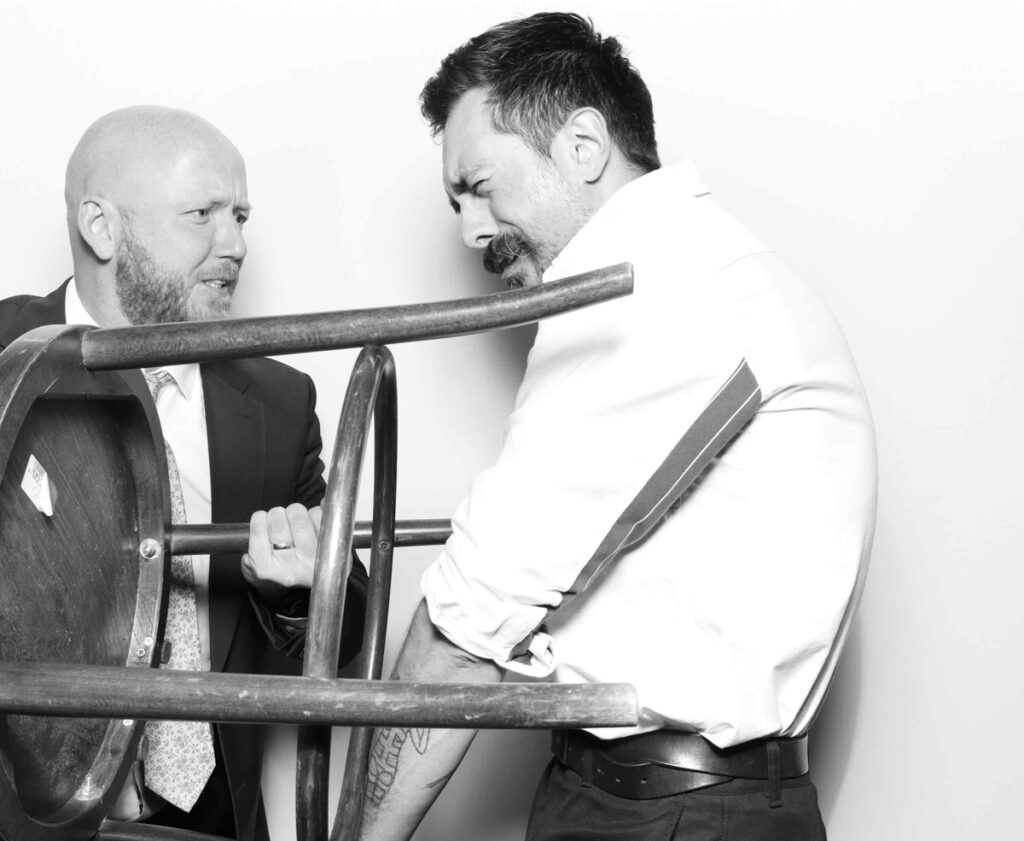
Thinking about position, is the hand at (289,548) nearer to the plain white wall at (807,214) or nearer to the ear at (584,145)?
the ear at (584,145)

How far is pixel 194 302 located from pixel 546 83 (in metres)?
0.57

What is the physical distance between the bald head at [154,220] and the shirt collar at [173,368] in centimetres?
1

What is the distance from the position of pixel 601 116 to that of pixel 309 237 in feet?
2.24

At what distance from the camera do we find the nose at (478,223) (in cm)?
158

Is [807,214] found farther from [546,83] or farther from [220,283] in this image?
[220,283]

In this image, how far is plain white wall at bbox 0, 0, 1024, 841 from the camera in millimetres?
1967

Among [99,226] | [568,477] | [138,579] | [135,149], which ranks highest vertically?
[135,149]

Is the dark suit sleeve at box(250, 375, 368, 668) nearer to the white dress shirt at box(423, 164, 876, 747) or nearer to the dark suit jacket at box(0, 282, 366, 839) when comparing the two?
the dark suit jacket at box(0, 282, 366, 839)

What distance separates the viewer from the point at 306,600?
152 centimetres

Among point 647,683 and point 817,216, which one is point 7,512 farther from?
point 817,216

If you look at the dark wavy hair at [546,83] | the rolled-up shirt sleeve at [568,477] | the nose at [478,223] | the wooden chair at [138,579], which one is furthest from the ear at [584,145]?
the wooden chair at [138,579]

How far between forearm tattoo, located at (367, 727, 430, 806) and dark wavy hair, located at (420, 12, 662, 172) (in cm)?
69

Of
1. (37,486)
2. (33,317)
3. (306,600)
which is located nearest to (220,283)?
(33,317)

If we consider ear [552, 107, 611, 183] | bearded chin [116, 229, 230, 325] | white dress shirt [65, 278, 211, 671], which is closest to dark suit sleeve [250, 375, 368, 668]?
white dress shirt [65, 278, 211, 671]
